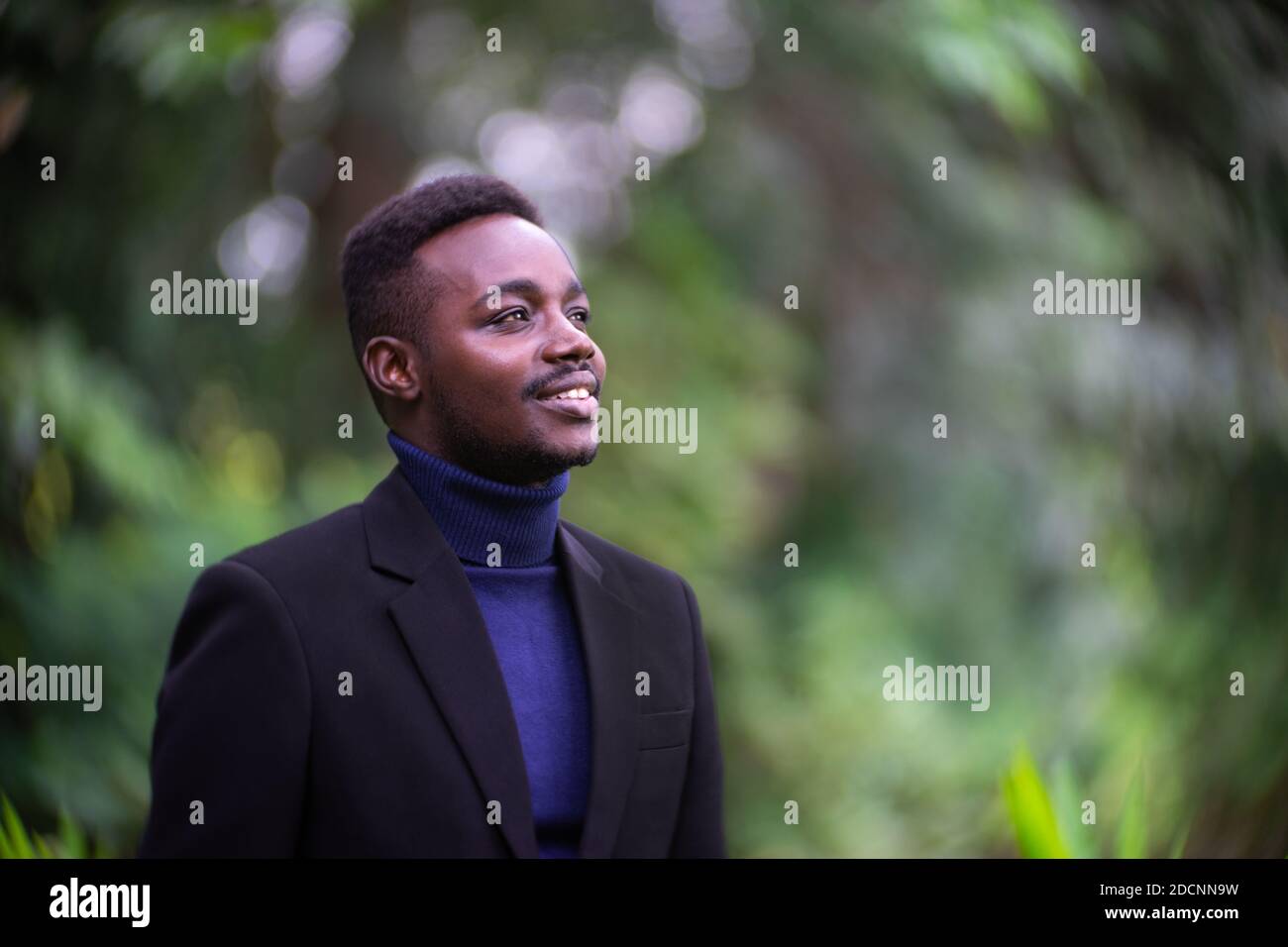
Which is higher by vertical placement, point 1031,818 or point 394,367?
point 394,367

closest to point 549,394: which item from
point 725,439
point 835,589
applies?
point 725,439

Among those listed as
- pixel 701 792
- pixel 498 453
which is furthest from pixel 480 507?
pixel 701 792

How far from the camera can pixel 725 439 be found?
462 centimetres

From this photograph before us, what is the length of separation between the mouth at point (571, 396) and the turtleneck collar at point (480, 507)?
11 centimetres

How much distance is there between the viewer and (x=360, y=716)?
160 centimetres

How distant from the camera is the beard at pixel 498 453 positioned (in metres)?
1.71

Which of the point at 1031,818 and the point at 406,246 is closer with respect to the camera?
the point at 406,246

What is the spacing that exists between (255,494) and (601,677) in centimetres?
246

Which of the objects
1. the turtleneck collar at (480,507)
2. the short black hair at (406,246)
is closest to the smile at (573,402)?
the turtleneck collar at (480,507)

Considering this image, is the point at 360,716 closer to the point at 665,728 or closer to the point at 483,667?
the point at 483,667

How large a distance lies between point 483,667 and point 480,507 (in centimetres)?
23

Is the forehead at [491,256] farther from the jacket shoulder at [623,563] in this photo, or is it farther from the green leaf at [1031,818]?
the green leaf at [1031,818]

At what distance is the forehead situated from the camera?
5.61ft
